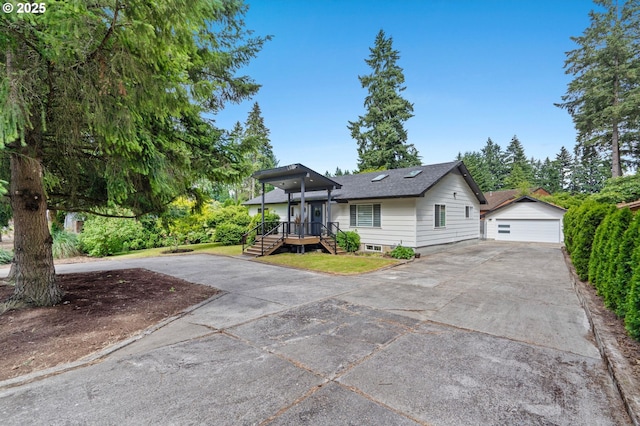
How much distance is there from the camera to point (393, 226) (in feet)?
44.5

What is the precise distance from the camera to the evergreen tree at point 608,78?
20.9 metres

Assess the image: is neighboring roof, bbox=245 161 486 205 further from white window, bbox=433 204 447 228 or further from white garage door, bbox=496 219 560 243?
Result: white garage door, bbox=496 219 560 243

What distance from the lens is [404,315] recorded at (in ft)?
16.8

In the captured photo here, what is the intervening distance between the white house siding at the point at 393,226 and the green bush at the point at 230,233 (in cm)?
811

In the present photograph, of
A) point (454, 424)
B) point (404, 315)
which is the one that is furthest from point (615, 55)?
point (454, 424)

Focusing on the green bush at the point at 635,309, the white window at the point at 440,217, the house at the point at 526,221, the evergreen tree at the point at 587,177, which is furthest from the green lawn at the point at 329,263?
the evergreen tree at the point at 587,177

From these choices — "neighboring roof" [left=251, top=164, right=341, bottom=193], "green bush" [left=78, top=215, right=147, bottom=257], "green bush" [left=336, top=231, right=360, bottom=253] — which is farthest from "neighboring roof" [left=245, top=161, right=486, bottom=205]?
"green bush" [left=78, top=215, right=147, bottom=257]

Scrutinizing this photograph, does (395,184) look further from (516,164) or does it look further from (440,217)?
(516,164)

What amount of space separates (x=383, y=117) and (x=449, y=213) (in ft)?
63.2

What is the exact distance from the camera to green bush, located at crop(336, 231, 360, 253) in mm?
14070

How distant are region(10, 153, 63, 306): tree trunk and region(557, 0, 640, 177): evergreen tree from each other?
31.9 m

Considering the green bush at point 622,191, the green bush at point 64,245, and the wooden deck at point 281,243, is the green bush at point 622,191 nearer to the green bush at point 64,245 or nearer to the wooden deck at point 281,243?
the wooden deck at point 281,243

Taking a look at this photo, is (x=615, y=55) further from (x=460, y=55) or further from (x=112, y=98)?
(x=112, y=98)

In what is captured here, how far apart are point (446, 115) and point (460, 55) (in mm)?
6924
